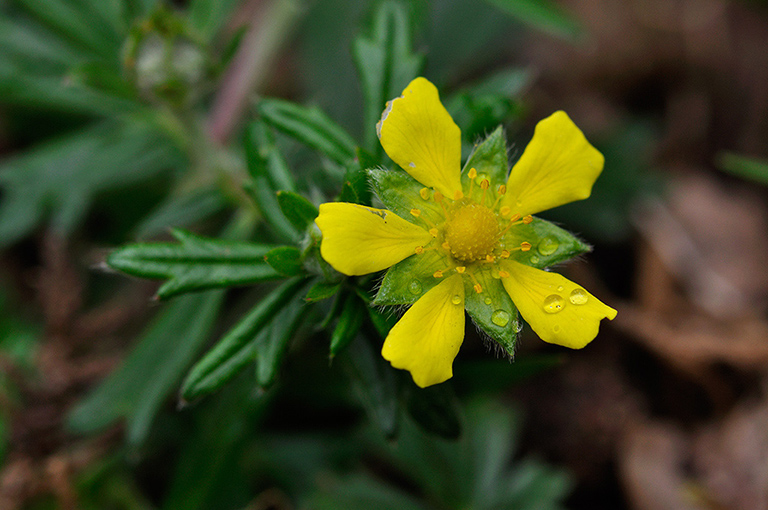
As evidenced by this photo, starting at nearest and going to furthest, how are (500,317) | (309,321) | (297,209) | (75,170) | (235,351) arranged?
(500,317) → (297,209) → (235,351) → (309,321) → (75,170)

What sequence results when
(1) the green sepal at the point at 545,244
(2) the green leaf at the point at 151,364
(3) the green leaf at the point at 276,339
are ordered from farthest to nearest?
(2) the green leaf at the point at 151,364
(3) the green leaf at the point at 276,339
(1) the green sepal at the point at 545,244

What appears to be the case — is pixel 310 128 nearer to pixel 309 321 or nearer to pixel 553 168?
pixel 309 321

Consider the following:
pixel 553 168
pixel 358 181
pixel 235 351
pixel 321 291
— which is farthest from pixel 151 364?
pixel 553 168

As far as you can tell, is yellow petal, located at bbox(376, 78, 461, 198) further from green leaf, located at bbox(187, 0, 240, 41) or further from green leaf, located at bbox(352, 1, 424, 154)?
green leaf, located at bbox(187, 0, 240, 41)

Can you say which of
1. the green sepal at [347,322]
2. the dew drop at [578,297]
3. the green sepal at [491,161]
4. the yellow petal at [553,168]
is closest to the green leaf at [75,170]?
the green sepal at [347,322]

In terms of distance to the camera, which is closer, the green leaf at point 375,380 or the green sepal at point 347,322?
the green sepal at point 347,322

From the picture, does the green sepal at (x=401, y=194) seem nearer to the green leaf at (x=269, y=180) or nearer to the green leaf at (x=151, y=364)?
the green leaf at (x=269, y=180)
